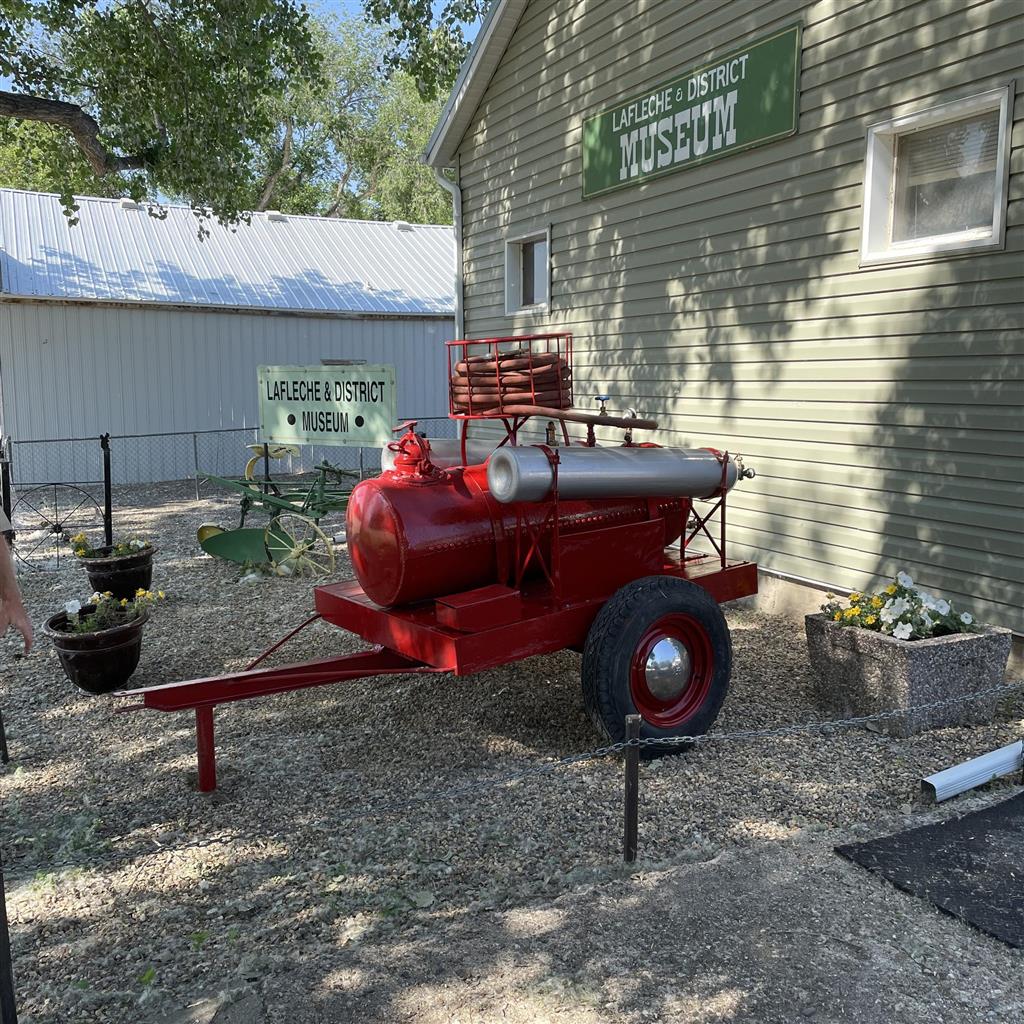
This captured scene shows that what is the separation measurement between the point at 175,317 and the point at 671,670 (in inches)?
525

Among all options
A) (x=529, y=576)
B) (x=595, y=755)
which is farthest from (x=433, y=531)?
(x=595, y=755)

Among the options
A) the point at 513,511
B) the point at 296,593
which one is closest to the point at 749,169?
the point at 513,511

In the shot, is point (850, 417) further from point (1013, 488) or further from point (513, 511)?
point (513, 511)

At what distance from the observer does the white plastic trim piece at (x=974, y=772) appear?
388 centimetres

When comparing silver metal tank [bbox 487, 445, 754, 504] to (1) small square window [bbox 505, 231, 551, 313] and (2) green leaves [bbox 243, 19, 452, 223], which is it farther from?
(2) green leaves [bbox 243, 19, 452, 223]

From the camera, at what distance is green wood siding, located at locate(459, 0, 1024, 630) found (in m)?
5.34

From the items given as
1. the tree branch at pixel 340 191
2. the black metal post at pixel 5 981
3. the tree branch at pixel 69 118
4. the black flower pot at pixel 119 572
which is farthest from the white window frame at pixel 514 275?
the tree branch at pixel 340 191

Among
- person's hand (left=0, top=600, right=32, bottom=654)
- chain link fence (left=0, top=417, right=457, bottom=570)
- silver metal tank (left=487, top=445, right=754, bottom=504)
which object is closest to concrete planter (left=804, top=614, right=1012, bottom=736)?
silver metal tank (left=487, top=445, right=754, bottom=504)

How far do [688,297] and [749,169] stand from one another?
1137 mm

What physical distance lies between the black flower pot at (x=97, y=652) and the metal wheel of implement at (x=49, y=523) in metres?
3.92

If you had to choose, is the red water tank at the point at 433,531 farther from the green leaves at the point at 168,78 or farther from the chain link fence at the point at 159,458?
the chain link fence at the point at 159,458

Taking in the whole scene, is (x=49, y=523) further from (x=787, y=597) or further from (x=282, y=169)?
(x=282, y=169)

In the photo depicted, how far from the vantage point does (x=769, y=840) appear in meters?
3.65

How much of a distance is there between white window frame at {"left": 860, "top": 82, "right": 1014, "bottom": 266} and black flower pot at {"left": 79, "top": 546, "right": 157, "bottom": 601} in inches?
221
